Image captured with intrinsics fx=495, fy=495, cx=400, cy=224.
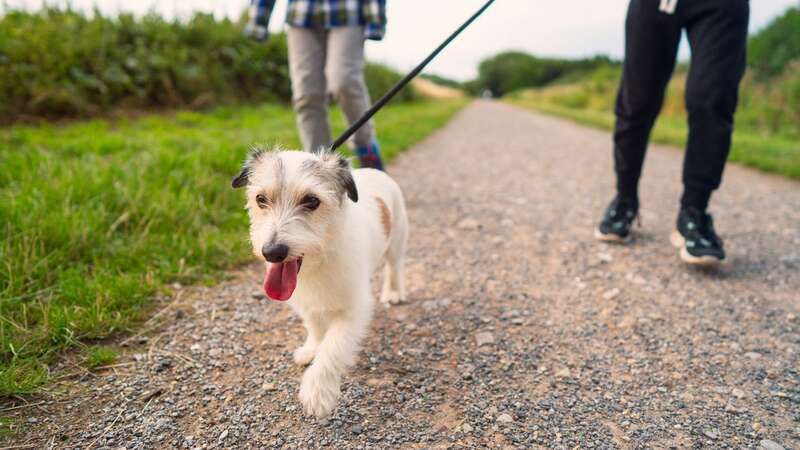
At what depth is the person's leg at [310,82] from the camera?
4.46 metres

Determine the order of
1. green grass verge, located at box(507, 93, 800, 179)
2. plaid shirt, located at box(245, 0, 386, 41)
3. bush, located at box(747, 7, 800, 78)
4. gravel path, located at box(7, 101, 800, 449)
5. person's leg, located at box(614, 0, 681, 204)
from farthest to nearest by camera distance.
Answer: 1. bush, located at box(747, 7, 800, 78)
2. green grass verge, located at box(507, 93, 800, 179)
3. plaid shirt, located at box(245, 0, 386, 41)
4. person's leg, located at box(614, 0, 681, 204)
5. gravel path, located at box(7, 101, 800, 449)

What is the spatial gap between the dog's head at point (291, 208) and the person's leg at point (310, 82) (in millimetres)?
2130

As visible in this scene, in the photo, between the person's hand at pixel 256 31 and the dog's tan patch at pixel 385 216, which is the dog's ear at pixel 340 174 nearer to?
Result: the dog's tan patch at pixel 385 216

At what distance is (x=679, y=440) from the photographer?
214 cm

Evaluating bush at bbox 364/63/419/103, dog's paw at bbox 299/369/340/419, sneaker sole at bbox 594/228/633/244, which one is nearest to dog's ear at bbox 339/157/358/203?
dog's paw at bbox 299/369/340/419

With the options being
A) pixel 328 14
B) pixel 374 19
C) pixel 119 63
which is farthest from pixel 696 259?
pixel 119 63

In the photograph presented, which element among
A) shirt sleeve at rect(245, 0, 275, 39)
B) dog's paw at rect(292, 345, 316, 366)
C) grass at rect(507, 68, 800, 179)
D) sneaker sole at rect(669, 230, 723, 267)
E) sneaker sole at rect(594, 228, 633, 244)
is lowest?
grass at rect(507, 68, 800, 179)

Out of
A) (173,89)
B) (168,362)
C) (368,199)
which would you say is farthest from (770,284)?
(173,89)

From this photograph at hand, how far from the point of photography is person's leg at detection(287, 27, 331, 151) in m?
4.46

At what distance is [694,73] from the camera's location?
3625 millimetres

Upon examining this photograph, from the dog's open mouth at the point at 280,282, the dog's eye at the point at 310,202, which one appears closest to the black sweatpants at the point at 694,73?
the dog's eye at the point at 310,202

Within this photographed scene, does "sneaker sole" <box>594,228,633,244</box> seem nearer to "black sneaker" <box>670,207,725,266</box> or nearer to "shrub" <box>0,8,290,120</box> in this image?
"black sneaker" <box>670,207,725,266</box>

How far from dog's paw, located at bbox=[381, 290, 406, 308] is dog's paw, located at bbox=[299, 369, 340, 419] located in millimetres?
1297

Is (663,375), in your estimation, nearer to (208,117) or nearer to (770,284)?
(770,284)
